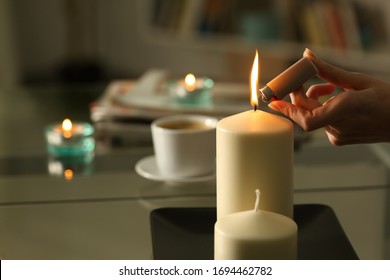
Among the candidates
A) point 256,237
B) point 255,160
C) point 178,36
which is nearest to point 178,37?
point 178,36

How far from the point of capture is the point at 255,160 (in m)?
0.82

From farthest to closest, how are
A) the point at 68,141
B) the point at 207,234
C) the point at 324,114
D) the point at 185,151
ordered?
the point at 68,141 → the point at 185,151 → the point at 207,234 → the point at 324,114

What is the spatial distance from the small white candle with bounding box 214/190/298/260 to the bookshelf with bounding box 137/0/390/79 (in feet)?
7.83

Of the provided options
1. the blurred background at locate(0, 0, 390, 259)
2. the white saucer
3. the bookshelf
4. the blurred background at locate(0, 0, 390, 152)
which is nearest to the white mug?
the white saucer

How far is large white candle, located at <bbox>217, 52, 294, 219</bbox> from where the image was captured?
820 millimetres

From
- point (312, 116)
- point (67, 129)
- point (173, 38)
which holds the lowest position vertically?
point (173, 38)

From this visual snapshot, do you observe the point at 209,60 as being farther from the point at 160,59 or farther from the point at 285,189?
the point at 285,189

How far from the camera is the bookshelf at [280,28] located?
316 centimetres

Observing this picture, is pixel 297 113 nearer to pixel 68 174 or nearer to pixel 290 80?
pixel 290 80

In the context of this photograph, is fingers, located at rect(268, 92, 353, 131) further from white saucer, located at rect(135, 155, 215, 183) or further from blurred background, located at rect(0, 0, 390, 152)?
blurred background, located at rect(0, 0, 390, 152)

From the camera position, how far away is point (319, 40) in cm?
334

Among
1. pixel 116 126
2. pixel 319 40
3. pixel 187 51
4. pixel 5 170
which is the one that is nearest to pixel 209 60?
pixel 187 51

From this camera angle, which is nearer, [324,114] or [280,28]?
[324,114]
